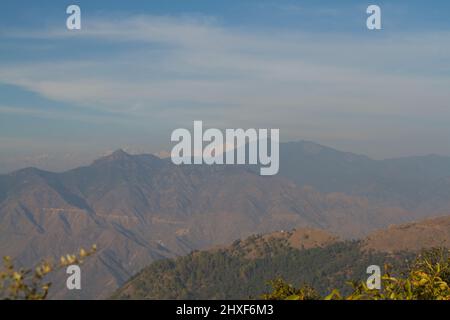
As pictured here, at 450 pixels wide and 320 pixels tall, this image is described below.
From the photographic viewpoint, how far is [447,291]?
1033 centimetres
